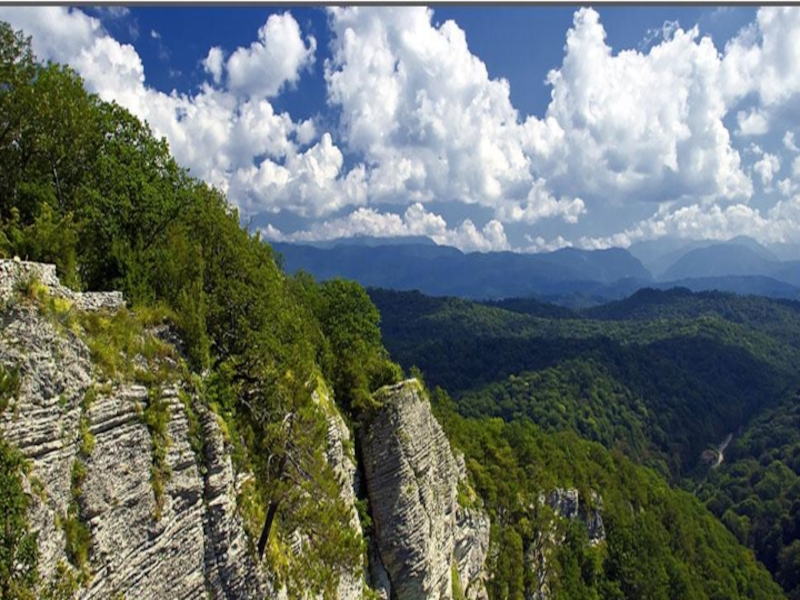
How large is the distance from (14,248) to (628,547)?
73002mm

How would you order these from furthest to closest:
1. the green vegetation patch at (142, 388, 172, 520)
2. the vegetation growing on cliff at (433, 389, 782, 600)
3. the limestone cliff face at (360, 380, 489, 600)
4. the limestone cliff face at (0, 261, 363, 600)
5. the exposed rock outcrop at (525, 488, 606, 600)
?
the exposed rock outcrop at (525, 488, 606, 600), the vegetation growing on cliff at (433, 389, 782, 600), the limestone cliff face at (360, 380, 489, 600), the green vegetation patch at (142, 388, 172, 520), the limestone cliff face at (0, 261, 363, 600)

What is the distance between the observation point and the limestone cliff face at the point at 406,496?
27453 millimetres

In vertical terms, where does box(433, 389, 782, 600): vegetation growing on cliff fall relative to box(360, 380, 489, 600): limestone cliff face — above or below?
below

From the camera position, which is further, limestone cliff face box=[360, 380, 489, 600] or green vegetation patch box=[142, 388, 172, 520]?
limestone cliff face box=[360, 380, 489, 600]

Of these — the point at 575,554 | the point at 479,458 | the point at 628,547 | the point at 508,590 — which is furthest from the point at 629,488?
the point at 508,590

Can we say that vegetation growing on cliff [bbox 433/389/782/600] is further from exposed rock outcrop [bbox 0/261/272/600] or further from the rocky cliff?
exposed rock outcrop [bbox 0/261/272/600]

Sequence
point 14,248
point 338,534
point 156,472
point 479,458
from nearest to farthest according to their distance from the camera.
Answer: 1. point 156,472
2. point 14,248
3. point 338,534
4. point 479,458

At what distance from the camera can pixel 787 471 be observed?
5733 inches

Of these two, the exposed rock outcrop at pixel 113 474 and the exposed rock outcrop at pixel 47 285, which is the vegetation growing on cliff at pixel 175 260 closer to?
the exposed rock outcrop at pixel 47 285

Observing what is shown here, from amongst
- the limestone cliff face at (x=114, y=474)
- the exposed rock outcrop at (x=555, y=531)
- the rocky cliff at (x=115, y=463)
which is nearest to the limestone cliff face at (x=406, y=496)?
the rocky cliff at (x=115, y=463)

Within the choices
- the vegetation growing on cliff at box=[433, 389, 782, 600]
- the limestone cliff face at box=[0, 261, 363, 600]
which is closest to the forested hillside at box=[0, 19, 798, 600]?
the limestone cliff face at box=[0, 261, 363, 600]

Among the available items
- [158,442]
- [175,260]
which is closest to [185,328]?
[175,260]

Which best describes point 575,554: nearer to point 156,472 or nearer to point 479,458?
point 479,458

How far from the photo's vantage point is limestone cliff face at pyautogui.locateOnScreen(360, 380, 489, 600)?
27.5 meters
